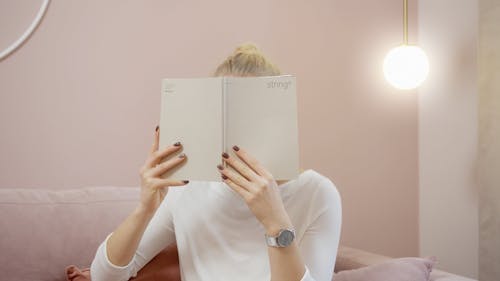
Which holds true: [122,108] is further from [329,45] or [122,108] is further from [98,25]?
[329,45]

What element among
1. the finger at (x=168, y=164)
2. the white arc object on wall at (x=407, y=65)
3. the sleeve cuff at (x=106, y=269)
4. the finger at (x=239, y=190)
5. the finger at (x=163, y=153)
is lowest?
the sleeve cuff at (x=106, y=269)

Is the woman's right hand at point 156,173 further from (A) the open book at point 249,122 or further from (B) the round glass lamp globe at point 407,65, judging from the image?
(B) the round glass lamp globe at point 407,65

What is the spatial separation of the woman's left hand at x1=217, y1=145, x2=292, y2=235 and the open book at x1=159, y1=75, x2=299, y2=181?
3cm

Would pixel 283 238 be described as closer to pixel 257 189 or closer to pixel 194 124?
pixel 257 189

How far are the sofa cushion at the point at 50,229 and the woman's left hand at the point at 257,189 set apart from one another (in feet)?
2.04

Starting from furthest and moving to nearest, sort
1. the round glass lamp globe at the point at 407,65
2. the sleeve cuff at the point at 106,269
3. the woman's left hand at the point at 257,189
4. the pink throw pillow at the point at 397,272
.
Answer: the round glass lamp globe at the point at 407,65, the pink throw pillow at the point at 397,272, the sleeve cuff at the point at 106,269, the woman's left hand at the point at 257,189

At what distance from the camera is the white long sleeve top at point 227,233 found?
114 cm

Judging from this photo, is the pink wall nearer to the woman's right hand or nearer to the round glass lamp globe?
the round glass lamp globe

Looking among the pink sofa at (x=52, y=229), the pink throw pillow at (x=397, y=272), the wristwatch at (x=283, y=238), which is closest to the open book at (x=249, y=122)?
the wristwatch at (x=283, y=238)

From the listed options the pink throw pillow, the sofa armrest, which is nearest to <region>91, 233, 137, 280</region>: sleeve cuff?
the pink throw pillow

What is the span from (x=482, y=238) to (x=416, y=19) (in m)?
0.99

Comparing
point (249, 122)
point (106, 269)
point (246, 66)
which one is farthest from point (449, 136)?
point (106, 269)

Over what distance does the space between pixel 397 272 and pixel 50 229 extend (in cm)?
90

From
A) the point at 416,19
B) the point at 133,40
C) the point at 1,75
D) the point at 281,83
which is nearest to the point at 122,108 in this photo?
the point at 133,40
